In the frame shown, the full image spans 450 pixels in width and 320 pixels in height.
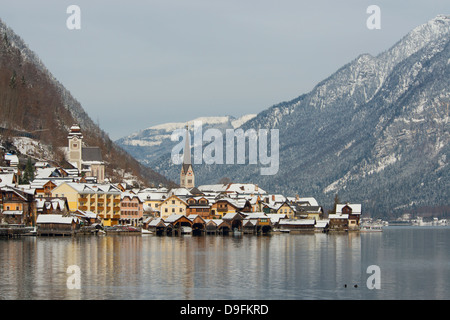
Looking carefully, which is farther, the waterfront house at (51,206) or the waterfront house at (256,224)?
the waterfront house at (256,224)

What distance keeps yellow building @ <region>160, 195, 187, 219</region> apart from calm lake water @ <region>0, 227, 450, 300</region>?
205 ft

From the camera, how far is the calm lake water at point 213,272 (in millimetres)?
64000

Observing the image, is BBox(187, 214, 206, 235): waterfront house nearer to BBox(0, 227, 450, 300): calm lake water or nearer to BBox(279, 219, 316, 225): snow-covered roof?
BBox(279, 219, 316, 225): snow-covered roof

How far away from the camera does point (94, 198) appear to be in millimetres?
160250

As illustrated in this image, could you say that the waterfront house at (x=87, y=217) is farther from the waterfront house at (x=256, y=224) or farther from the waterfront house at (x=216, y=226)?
the waterfront house at (x=256, y=224)

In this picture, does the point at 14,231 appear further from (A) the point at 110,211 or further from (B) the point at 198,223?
(B) the point at 198,223

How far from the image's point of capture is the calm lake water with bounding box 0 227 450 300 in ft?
210

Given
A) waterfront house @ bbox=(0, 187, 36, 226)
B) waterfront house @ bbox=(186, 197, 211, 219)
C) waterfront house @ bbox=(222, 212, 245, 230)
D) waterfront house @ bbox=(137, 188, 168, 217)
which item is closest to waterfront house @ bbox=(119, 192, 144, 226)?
waterfront house @ bbox=(137, 188, 168, 217)

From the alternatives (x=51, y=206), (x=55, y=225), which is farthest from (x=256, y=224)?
(x=55, y=225)

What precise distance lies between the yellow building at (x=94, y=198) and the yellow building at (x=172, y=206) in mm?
12777

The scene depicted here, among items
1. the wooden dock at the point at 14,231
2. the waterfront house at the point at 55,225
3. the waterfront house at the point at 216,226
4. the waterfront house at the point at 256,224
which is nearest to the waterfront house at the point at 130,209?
the waterfront house at the point at 216,226

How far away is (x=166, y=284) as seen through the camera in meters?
68.3

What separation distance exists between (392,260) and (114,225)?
259 feet
